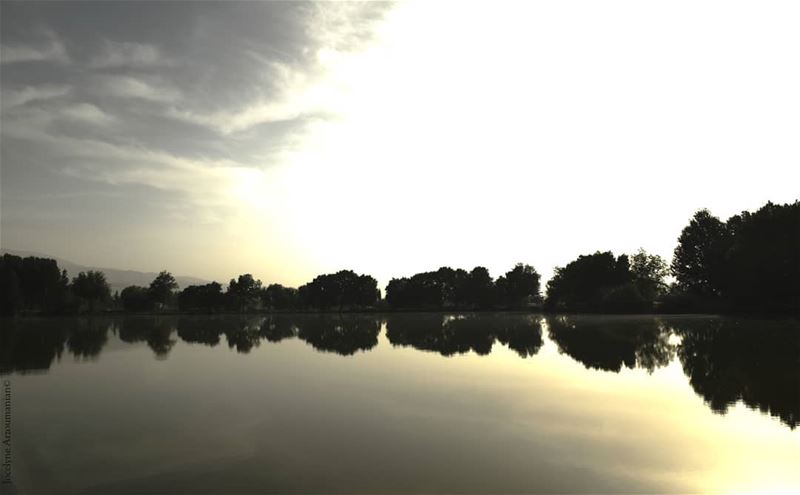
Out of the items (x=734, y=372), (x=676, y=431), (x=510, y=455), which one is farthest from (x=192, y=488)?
(x=734, y=372)

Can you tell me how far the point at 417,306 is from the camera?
194 meters

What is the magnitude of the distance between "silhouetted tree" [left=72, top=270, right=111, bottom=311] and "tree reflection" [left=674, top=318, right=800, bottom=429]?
148 metres

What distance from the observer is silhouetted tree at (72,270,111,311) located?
143625mm

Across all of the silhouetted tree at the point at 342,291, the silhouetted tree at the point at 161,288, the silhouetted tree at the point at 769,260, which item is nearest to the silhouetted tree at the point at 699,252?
the silhouetted tree at the point at 769,260

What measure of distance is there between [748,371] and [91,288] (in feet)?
514

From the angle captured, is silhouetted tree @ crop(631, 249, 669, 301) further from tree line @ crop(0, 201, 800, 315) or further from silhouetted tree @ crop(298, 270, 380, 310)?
silhouetted tree @ crop(298, 270, 380, 310)

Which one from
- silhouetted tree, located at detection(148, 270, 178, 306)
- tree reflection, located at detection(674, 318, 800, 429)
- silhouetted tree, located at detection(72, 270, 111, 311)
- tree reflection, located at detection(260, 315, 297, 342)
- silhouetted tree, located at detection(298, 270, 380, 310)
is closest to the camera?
tree reflection, located at detection(674, 318, 800, 429)

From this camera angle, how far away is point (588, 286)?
13588 centimetres

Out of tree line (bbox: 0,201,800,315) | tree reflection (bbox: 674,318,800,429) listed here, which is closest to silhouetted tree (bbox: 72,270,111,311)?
tree line (bbox: 0,201,800,315)

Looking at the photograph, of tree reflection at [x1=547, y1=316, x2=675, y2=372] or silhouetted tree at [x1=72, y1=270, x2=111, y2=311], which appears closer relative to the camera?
tree reflection at [x1=547, y1=316, x2=675, y2=372]

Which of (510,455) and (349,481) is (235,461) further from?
(510,455)

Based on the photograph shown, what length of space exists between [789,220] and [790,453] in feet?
264

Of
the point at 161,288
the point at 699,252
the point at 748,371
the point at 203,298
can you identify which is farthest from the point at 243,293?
the point at 748,371

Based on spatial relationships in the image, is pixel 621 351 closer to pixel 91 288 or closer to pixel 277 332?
pixel 277 332
